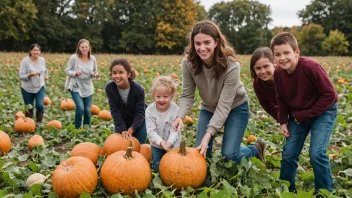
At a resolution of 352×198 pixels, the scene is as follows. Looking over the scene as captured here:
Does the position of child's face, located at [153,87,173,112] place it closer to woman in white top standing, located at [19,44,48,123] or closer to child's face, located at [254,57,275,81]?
child's face, located at [254,57,275,81]

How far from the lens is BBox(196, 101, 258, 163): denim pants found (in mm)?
3830

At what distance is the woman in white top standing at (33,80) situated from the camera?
23.2ft

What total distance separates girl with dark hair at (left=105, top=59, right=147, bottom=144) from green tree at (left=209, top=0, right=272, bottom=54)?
178ft

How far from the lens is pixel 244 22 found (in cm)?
6519

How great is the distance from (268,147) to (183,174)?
83.5 inches

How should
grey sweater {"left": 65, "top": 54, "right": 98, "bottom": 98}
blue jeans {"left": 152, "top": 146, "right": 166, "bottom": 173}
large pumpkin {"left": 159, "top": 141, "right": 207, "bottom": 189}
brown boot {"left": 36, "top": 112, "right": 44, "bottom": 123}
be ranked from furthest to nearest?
brown boot {"left": 36, "top": 112, "right": 44, "bottom": 123} < grey sweater {"left": 65, "top": 54, "right": 98, "bottom": 98} < blue jeans {"left": 152, "top": 146, "right": 166, "bottom": 173} < large pumpkin {"left": 159, "top": 141, "right": 207, "bottom": 189}

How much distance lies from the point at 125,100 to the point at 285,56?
87.1 inches

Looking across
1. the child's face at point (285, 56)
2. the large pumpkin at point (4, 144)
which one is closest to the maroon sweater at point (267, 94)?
the child's face at point (285, 56)

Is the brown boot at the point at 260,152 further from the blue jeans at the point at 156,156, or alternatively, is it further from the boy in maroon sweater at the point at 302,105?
the blue jeans at the point at 156,156

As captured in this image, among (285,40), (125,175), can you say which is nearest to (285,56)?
(285,40)

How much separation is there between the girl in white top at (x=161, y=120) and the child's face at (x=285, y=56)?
3.90ft

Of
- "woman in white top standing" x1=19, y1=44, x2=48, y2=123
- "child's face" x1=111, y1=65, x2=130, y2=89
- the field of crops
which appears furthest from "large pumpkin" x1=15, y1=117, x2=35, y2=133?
"child's face" x1=111, y1=65, x2=130, y2=89

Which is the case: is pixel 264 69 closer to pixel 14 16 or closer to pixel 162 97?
pixel 162 97

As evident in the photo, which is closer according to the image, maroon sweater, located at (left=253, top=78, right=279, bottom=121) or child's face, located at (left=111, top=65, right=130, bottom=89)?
maroon sweater, located at (left=253, top=78, right=279, bottom=121)
